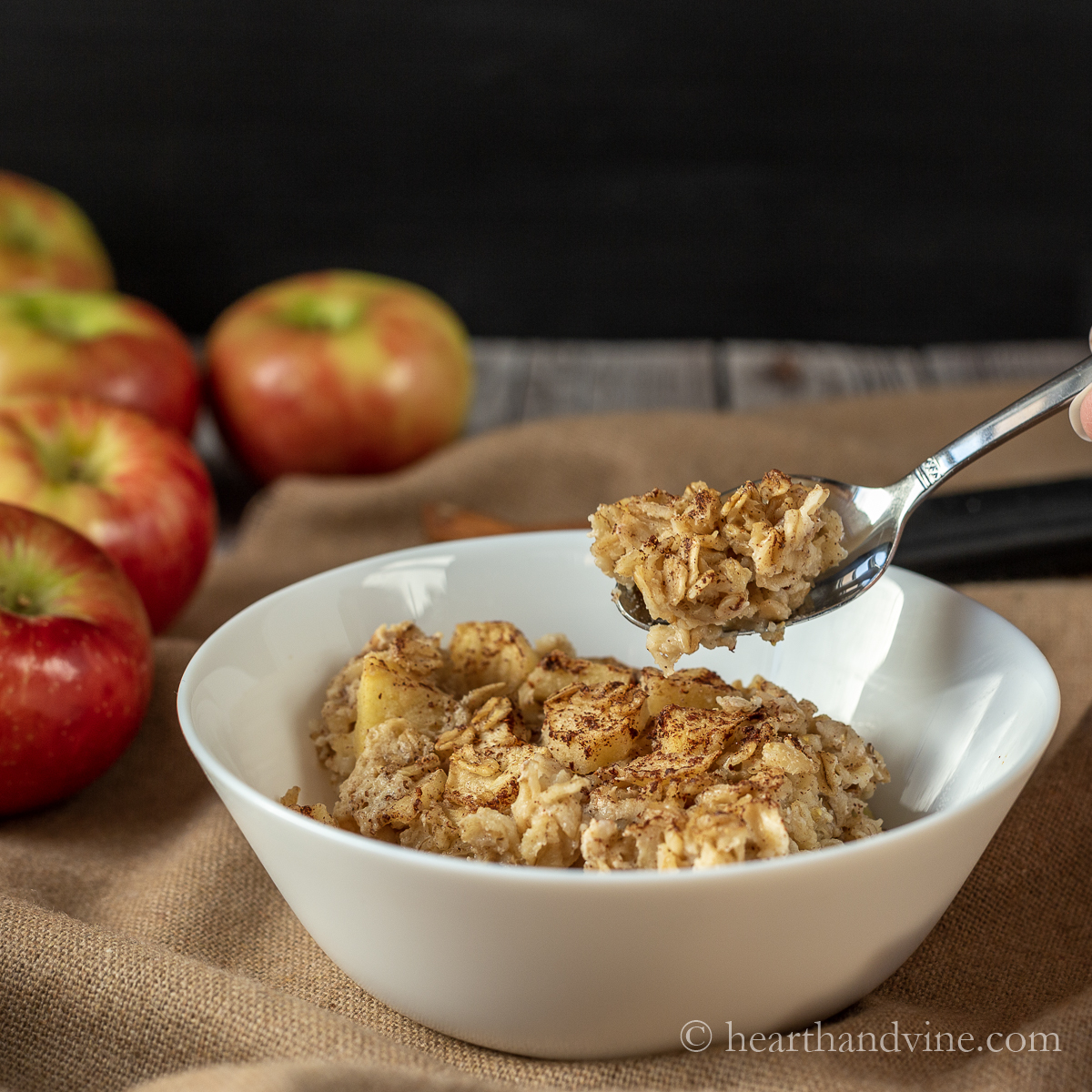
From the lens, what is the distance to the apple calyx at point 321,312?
215 cm

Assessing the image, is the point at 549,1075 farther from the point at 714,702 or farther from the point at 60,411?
the point at 60,411

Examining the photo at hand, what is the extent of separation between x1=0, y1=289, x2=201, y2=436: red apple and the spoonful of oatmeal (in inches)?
39.2

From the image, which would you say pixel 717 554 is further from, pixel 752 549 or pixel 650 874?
pixel 650 874

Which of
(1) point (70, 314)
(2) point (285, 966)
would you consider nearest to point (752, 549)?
(2) point (285, 966)

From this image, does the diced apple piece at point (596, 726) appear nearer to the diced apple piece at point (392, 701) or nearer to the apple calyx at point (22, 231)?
the diced apple piece at point (392, 701)

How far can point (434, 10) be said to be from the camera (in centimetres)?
263

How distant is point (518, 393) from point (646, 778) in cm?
180

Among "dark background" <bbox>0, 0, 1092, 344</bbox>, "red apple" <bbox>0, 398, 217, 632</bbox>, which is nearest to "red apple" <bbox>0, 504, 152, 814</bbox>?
"red apple" <bbox>0, 398, 217, 632</bbox>

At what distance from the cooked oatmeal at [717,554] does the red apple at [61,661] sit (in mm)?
513

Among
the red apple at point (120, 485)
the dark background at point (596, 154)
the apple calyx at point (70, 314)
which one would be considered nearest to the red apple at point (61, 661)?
the red apple at point (120, 485)

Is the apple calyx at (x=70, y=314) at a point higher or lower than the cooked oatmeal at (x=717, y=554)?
lower

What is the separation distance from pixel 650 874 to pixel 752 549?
0.34m

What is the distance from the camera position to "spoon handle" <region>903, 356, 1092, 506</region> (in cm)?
100

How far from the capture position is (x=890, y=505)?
1.05m
